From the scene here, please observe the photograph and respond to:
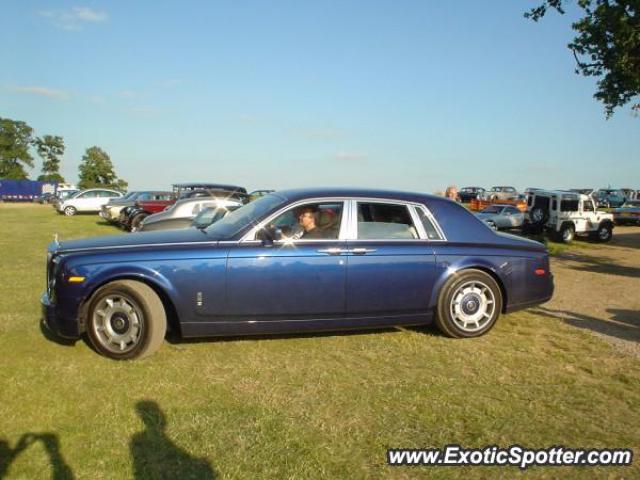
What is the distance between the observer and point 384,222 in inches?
197

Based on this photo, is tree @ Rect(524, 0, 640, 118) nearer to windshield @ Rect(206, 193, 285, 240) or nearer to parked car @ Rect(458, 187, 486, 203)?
windshield @ Rect(206, 193, 285, 240)

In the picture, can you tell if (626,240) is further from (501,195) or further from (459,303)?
(459,303)

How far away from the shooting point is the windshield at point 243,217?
4.66 metres

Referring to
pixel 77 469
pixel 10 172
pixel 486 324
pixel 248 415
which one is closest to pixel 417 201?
pixel 486 324

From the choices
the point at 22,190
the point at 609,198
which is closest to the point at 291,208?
the point at 609,198

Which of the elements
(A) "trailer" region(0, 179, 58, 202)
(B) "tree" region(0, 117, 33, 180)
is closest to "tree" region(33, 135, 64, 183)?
(B) "tree" region(0, 117, 33, 180)

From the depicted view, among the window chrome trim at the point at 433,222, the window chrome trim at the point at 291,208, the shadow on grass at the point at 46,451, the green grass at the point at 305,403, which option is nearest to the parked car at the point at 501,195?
the window chrome trim at the point at 433,222

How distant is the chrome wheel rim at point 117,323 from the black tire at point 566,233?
714 inches

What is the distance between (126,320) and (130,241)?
758 mm

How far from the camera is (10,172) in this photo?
95688 millimetres

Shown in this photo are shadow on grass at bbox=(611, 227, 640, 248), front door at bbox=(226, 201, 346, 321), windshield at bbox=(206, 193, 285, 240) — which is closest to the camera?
front door at bbox=(226, 201, 346, 321)

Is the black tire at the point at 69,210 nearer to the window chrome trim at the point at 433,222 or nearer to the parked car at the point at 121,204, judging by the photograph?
the parked car at the point at 121,204

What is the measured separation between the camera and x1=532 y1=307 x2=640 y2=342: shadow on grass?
5.50 meters

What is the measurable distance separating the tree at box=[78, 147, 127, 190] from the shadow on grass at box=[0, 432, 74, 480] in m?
99.6
